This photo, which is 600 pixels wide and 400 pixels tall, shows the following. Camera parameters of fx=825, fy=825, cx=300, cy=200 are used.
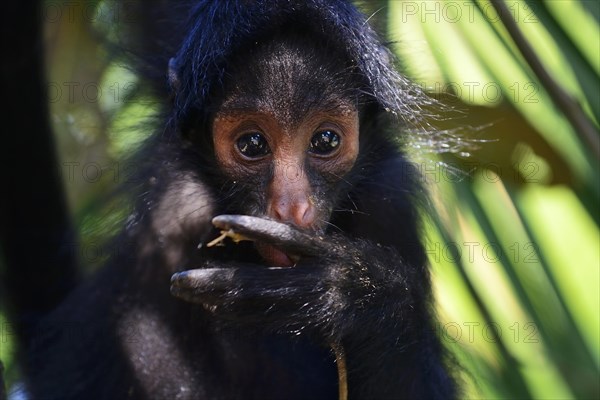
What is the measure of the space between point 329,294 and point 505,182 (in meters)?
1.42

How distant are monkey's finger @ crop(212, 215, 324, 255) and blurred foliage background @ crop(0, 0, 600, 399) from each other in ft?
3.87

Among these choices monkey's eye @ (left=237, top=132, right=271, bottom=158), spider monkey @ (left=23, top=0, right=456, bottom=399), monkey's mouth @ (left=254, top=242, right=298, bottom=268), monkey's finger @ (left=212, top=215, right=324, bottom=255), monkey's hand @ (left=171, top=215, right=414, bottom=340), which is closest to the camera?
monkey's finger @ (left=212, top=215, right=324, bottom=255)

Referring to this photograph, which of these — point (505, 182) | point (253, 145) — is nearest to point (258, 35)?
point (253, 145)

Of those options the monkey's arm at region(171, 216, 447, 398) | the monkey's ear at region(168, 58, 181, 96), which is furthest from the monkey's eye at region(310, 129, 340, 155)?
the monkey's ear at region(168, 58, 181, 96)

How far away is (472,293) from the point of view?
14.6ft

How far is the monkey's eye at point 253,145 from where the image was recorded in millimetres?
4238

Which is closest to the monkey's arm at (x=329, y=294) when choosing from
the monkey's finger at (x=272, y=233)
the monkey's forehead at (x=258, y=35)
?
the monkey's finger at (x=272, y=233)

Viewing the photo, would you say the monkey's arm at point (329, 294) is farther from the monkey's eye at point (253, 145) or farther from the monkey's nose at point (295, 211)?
the monkey's eye at point (253, 145)

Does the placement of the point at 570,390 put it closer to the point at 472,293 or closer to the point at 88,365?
the point at 472,293

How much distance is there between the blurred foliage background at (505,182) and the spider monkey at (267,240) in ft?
0.74

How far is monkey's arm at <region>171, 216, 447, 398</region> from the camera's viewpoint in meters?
3.52

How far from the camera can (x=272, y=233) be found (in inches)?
134

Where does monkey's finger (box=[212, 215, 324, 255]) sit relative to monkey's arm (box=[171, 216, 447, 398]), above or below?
above

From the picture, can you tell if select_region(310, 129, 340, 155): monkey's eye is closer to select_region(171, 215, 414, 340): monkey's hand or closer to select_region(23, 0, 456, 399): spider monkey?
select_region(23, 0, 456, 399): spider monkey
